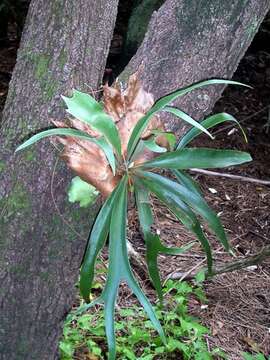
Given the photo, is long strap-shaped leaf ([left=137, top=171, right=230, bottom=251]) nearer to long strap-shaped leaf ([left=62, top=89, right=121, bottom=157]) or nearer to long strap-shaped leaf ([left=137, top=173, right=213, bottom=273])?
long strap-shaped leaf ([left=137, top=173, right=213, bottom=273])

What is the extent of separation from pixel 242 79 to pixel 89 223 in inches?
165

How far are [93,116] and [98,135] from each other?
0.42 ft

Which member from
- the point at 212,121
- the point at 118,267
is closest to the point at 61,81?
the point at 212,121

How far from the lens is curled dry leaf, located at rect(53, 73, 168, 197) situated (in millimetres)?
1466

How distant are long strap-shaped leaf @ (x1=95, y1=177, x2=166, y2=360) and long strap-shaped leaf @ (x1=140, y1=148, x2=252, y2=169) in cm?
11

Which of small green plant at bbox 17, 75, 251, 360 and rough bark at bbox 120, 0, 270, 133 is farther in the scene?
rough bark at bbox 120, 0, 270, 133

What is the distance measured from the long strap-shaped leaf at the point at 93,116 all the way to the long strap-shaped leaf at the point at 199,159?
118 millimetres

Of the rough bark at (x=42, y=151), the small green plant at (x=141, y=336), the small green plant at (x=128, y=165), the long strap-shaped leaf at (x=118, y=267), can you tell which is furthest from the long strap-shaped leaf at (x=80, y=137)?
→ the small green plant at (x=141, y=336)

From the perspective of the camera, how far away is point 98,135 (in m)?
1.46

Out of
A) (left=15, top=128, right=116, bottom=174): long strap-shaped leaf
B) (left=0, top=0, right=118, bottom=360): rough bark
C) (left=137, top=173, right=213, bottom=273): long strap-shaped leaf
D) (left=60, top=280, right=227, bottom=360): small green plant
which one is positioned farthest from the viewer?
(left=60, top=280, right=227, bottom=360): small green plant

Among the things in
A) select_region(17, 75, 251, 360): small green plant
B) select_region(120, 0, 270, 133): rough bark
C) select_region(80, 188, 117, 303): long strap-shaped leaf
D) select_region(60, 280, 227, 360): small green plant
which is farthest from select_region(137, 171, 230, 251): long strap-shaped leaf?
select_region(60, 280, 227, 360): small green plant

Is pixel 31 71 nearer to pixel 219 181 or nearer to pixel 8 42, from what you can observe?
pixel 219 181

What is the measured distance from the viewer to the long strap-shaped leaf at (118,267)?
1431mm

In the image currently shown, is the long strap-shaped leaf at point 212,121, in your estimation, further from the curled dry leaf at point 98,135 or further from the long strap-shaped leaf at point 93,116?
the long strap-shaped leaf at point 93,116
